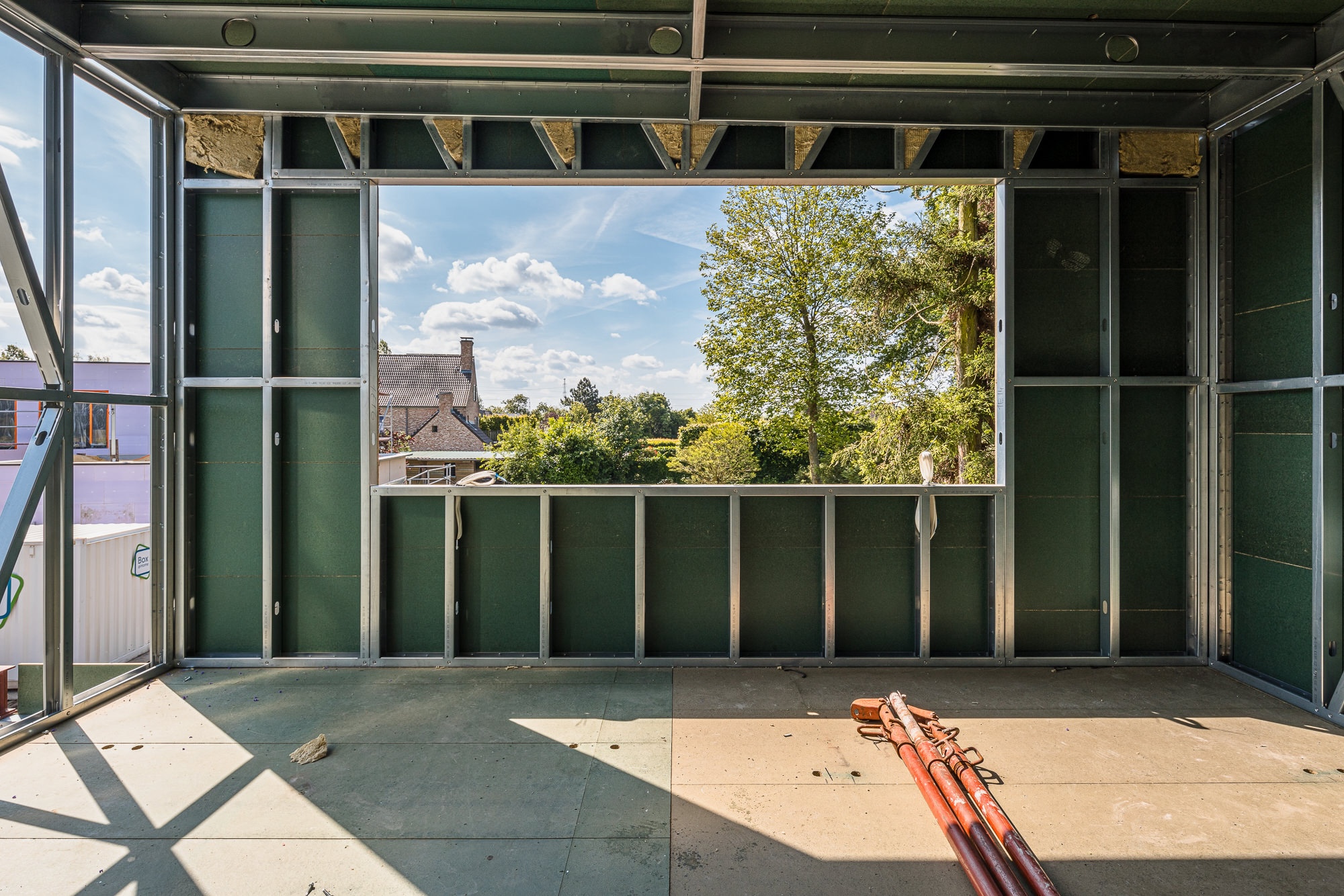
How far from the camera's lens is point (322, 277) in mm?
4129

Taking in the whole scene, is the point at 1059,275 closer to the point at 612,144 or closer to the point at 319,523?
the point at 612,144

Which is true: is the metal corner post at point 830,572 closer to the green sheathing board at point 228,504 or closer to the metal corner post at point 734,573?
the metal corner post at point 734,573

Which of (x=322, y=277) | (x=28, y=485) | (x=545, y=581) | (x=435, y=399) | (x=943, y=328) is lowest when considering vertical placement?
(x=545, y=581)

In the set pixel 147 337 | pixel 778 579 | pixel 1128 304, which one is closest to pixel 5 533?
pixel 147 337

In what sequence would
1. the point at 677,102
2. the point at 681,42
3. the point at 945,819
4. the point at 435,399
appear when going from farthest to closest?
the point at 435,399 < the point at 677,102 < the point at 681,42 < the point at 945,819

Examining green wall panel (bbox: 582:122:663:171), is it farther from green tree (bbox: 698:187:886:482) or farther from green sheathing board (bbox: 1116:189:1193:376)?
green tree (bbox: 698:187:886:482)

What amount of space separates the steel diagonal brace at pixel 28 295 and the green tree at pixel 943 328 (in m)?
8.22

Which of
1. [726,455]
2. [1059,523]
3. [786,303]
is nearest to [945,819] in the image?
[1059,523]

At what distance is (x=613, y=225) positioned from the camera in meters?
10.1

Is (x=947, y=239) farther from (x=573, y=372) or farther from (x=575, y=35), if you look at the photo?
(x=573, y=372)

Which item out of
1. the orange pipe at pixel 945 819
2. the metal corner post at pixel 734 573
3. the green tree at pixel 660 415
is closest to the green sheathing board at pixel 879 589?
the metal corner post at pixel 734 573

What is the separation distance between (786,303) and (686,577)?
9.62 metres

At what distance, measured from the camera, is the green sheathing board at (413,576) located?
13.5 ft

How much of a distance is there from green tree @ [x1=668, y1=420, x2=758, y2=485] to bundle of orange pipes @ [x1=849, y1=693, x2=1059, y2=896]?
972 centimetres
